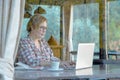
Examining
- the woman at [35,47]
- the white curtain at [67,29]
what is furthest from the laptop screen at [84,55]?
the white curtain at [67,29]

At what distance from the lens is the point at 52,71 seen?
3102 millimetres

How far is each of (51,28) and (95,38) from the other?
88 centimetres

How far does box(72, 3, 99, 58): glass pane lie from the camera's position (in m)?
6.36

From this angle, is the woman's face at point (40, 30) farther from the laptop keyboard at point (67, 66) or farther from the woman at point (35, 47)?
the laptop keyboard at point (67, 66)

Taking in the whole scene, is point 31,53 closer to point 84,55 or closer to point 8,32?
point 84,55

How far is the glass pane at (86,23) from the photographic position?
20.9ft

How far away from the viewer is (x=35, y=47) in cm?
366

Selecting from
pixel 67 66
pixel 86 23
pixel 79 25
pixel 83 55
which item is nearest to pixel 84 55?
pixel 83 55

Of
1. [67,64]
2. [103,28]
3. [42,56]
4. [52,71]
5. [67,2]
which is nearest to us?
[52,71]

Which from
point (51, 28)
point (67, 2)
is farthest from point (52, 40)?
point (67, 2)

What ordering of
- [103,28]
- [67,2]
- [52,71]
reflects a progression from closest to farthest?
[52,71] < [103,28] < [67,2]

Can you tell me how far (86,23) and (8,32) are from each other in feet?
14.0

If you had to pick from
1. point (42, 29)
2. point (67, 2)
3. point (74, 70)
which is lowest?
point (74, 70)

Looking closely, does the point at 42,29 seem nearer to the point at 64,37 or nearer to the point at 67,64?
the point at 67,64
